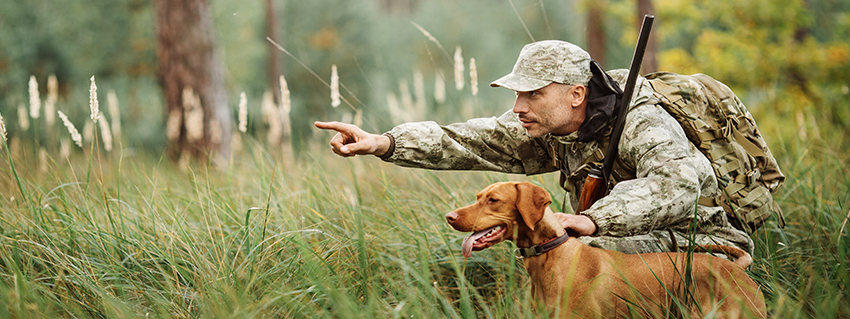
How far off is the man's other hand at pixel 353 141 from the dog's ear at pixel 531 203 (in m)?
0.80

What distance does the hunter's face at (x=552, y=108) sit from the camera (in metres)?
2.82

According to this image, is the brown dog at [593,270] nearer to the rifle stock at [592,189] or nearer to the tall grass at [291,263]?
the tall grass at [291,263]

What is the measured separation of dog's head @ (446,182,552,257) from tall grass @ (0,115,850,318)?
133 mm

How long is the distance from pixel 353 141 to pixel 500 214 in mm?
901

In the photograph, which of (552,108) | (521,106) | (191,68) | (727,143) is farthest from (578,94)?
(191,68)

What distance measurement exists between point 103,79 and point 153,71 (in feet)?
5.24

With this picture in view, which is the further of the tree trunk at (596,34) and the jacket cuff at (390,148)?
the tree trunk at (596,34)

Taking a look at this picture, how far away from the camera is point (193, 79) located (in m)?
7.16

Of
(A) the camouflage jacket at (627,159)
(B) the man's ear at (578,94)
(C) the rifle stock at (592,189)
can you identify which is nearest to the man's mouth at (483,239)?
(A) the camouflage jacket at (627,159)

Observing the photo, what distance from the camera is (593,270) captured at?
2566 millimetres

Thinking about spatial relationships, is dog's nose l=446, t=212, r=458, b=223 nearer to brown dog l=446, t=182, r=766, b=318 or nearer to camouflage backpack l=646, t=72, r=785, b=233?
brown dog l=446, t=182, r=766, b=318

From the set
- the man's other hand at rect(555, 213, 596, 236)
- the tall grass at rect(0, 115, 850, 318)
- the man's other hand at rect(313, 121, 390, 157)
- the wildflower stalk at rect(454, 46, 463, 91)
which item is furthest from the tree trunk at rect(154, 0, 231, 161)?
the man's other hand at rect(555, 213, 596, 236)

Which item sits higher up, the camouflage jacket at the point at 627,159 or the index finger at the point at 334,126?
the index finger at the point at 334,126

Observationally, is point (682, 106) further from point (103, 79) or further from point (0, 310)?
point (103, 79)
